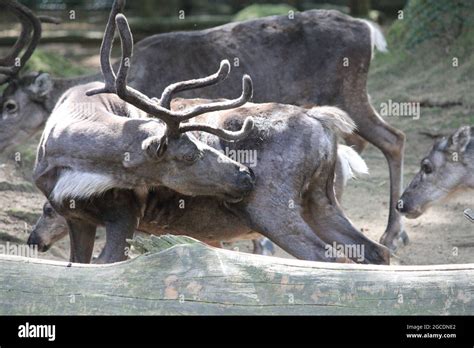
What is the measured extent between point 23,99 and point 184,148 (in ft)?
10.2

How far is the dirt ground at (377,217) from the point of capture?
Answer: 698cm

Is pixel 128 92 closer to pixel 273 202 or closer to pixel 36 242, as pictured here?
pixel 273 202

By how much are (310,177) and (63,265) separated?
193 cm

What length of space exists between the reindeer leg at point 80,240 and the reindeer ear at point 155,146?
67 centimetres

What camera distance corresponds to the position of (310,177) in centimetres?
559

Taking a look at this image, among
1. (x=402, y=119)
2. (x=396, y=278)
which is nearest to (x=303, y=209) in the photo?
(x=396, y=278)

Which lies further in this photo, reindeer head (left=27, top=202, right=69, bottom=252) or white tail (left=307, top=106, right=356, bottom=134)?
reindeer head (left=27, top=202, right=69, bottom=252)

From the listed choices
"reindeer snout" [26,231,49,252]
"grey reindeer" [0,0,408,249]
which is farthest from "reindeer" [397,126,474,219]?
"reindeer snout" [26,231,49,252]

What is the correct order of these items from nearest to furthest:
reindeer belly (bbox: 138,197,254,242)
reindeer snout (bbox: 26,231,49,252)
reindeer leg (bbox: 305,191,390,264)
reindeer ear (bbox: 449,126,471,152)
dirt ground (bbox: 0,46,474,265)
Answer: reindeer leg (bbox: 305,191,390,264) → reindeer belly (bbox: 138,197,254,242) → reindeer snout (bbox: 26,231,49,252) → dirt ground (bbox: 0,46,474,265) → reindeer ear (bbox: 449,126,471,152)

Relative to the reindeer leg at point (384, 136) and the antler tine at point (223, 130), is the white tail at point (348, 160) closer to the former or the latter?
the antler tine at point (223, 130)

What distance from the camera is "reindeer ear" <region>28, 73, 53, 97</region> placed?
8.00 meters

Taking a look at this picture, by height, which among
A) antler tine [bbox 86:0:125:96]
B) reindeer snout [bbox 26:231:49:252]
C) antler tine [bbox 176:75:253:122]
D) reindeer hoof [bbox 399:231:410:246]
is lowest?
→ reindeer hoof [bbox 399:231:410:246]

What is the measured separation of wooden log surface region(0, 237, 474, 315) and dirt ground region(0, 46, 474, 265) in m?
2.73

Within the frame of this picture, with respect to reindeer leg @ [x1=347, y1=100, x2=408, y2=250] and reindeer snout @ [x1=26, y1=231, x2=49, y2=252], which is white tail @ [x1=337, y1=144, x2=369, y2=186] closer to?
reindeer leg @ [x1=347, y1=100, x2=408, y2=250]
